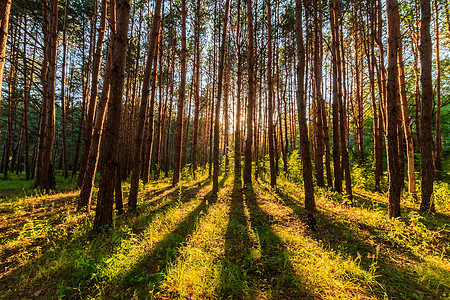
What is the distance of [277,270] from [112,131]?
403cm

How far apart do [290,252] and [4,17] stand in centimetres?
645

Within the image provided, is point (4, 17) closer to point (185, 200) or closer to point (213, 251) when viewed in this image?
Result: point (213, 251)

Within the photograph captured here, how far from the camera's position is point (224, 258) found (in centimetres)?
296

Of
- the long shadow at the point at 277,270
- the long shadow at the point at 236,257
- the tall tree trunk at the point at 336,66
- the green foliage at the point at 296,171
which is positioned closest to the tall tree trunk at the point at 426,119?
the tall tree trunk at the point at 336,66

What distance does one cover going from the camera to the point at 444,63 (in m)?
14.7

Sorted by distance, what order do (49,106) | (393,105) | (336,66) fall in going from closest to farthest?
(393,105) < (336,66) < (49,106)

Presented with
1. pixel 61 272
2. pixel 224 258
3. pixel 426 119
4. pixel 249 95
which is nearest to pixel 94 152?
pixel 61 272

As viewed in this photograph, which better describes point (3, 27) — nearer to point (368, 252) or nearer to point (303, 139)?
point (303, 139)

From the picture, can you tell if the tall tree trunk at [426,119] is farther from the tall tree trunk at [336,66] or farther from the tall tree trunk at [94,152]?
the tall tree trunk at [94,152]

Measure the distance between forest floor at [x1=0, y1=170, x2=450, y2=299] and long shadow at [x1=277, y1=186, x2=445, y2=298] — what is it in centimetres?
2

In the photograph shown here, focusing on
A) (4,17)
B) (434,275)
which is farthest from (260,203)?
(4,17)

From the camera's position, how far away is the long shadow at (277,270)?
2357mm

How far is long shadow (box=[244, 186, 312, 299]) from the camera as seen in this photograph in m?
2.36

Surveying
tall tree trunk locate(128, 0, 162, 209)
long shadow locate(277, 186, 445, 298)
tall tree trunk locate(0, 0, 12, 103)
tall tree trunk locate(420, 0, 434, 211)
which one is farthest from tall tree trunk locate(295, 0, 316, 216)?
tall tree trunk locate(0, 0, 12, 103)
